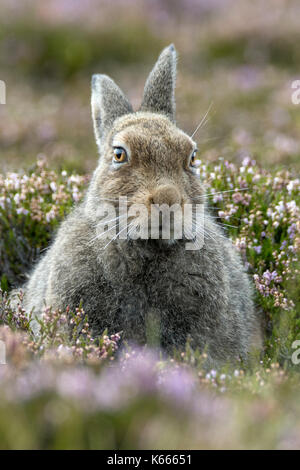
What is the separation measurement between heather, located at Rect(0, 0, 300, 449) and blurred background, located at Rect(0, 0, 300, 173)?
0.06m

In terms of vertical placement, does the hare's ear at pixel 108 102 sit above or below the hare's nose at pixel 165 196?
above

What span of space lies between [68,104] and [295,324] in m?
13.1

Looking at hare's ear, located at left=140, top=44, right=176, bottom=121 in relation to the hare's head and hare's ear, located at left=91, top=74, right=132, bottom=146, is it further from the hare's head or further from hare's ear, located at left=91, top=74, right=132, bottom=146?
hare's ear, located at left=91, top=74, right=132, bottom=146

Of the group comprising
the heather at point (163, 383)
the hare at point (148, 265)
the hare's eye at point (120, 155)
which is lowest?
the heather at point (163, 383)

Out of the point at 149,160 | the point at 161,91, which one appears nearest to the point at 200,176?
the point at 161,91

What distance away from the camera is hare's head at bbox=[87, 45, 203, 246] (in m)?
5.05

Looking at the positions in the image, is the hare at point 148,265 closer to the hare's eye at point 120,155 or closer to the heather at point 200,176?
the hare's eye at point 120,155

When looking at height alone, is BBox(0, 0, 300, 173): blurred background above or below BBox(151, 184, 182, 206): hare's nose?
above

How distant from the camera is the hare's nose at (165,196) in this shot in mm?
4836

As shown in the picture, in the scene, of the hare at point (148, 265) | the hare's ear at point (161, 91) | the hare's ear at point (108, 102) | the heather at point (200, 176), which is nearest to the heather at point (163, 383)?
the heather at point (200, 176)

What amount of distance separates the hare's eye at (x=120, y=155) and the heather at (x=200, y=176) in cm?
112

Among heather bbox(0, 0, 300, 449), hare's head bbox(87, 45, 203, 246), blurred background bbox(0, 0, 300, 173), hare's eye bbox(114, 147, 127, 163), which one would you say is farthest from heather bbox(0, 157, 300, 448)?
blurred background bbox(0, 0, 300, 173)

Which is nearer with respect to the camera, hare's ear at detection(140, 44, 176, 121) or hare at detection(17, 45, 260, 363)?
hare at detection(17, 45, 260, 363)

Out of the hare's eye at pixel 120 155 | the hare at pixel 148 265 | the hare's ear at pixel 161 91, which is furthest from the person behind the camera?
the hare's ear at pixel 161 91
